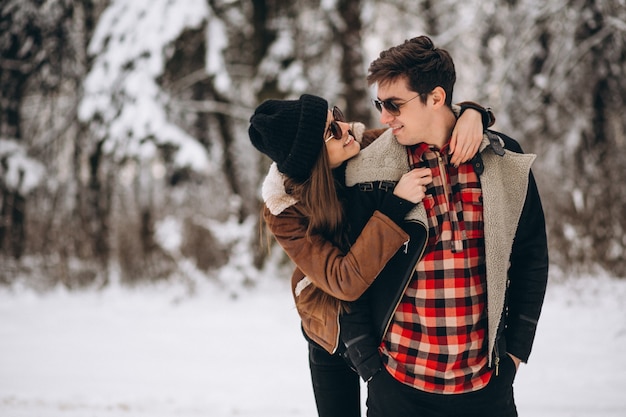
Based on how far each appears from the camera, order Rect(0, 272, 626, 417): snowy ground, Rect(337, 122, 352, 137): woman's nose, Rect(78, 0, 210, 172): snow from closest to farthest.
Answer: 1. Rect(337, 122, 352, 137): woman's nose
2. Rect(0, 272, 626, 417): snowy ground
3. Rect(78, 0, 210, 172): snow

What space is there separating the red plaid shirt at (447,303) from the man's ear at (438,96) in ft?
0.78

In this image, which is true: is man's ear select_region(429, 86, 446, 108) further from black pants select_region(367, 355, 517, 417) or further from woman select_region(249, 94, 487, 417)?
black pants select_region(367, 355, 517, 417)

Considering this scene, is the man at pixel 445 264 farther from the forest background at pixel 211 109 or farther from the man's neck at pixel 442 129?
the forest background at pixel 211 109

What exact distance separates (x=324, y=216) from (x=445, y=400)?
0.86m

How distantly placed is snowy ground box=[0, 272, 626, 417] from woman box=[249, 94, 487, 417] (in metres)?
1.79

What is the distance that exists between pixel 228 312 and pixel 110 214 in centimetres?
344

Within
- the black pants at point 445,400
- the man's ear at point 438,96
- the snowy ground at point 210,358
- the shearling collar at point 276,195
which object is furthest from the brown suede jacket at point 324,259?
the snowy ground at point 210,358

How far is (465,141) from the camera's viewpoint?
184 cm

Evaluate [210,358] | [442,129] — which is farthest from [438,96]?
[210,358]

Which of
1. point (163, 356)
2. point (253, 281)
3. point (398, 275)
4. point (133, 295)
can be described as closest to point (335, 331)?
point (398, 275)

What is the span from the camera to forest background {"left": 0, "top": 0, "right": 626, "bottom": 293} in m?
6.64

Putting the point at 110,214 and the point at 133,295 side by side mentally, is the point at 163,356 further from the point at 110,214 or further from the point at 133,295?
the point at 110,214

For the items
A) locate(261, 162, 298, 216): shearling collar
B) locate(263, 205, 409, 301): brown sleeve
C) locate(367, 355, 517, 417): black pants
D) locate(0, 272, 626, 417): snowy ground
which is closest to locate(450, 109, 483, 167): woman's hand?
locate(263, 205, 409, 301): brown sleeve

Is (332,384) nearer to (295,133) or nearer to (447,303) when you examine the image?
(447,303)
